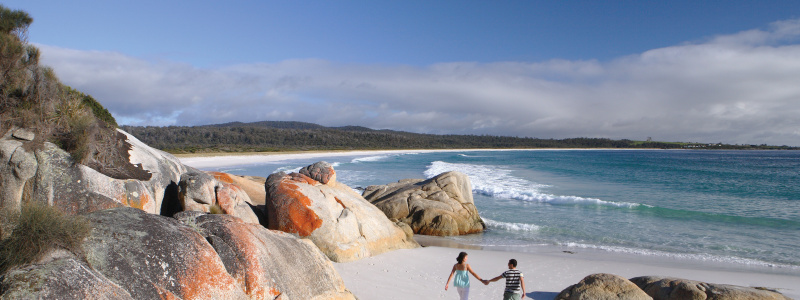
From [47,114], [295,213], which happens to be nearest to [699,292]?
[295,213]

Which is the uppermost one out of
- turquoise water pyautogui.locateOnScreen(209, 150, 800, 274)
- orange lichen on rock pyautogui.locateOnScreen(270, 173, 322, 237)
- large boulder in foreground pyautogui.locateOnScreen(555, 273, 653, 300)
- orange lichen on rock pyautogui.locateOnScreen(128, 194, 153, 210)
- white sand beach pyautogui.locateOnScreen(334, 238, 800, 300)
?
orange lichen on rock pyautogui.locateOnScreen(128, 194, 153, 210)

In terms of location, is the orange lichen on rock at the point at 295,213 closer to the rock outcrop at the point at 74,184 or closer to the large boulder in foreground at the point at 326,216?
the large boulder in foreground at the point at 326,216

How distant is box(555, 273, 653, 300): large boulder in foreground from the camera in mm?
7152

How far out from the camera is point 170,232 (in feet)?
14.8

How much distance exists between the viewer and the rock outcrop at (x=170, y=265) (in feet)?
11.0

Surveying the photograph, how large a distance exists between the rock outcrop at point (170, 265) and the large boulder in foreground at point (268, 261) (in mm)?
11

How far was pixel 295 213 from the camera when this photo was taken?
9.08 metres

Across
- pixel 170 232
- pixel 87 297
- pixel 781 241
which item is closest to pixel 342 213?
pixel 170 232

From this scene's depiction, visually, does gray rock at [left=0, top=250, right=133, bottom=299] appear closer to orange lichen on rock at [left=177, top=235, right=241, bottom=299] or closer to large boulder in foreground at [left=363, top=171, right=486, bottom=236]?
orange lichen on rock at [left=177, top=235, right=241, bottom=299]

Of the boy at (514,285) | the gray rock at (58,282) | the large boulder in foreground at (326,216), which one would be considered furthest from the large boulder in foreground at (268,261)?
the large boulder in foreground at (326,216)

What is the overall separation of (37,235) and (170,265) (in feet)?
3.50

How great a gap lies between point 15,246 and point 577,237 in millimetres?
15114

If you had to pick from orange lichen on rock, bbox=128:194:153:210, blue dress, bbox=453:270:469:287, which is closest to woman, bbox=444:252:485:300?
blue dress, bbox=453:270:469:287

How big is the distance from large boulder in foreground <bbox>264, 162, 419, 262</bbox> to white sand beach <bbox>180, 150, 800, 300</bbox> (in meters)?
0.38
